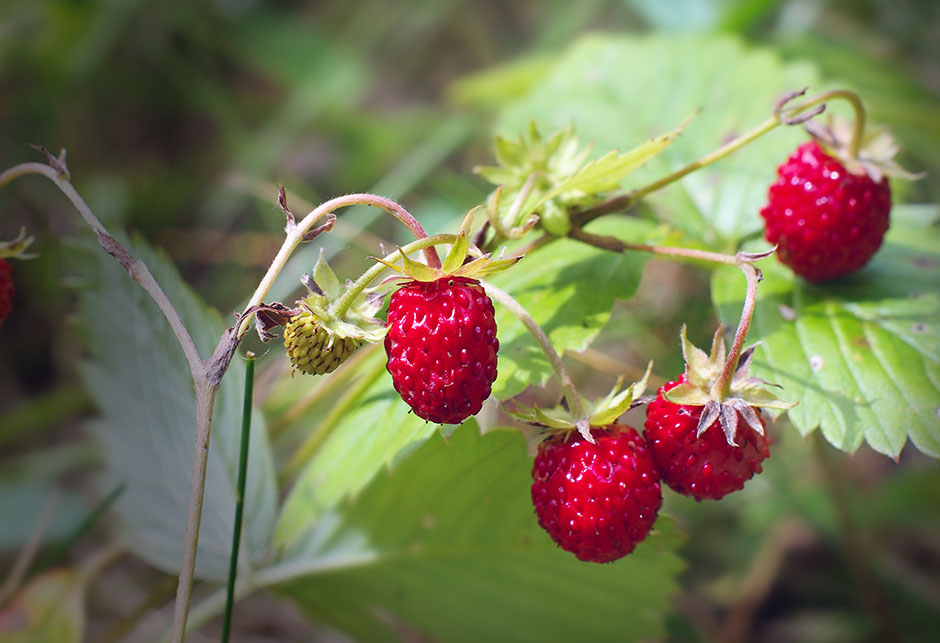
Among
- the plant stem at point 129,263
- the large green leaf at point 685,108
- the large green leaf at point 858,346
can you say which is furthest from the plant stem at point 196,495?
the large green leaf at point 685,108

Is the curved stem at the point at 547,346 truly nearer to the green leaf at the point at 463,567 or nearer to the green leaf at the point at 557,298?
the green leaf at the point at 557,298

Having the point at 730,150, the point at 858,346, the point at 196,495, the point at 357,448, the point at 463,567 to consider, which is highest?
the point at 196,495

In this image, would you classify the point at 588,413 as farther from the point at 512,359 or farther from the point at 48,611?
the point at 48,611

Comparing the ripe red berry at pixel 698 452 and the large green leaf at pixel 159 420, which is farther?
the large green leaf at pixel 159 420

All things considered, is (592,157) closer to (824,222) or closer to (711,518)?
(824,222)

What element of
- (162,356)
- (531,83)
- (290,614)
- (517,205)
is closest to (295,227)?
(517,205)

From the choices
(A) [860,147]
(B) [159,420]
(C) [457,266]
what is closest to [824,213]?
(A) [860,147]
